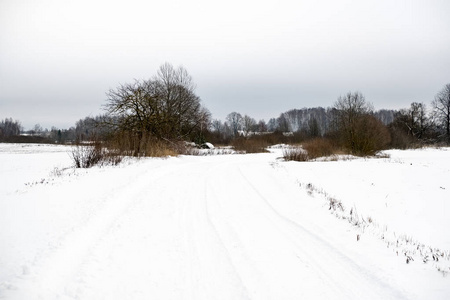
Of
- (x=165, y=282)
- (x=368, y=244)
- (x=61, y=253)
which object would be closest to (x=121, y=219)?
(x=61, y=253)

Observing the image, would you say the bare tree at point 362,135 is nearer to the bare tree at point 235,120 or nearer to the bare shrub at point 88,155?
the bare shrub at point 88,155

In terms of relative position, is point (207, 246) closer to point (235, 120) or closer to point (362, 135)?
point (362, 135)

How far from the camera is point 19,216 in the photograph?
4.41 m

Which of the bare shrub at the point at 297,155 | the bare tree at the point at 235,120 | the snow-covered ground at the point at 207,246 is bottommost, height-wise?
the snow-covered ground at the point at 207,246

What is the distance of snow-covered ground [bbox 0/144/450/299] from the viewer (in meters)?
2.77

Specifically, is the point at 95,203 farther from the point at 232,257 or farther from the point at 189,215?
the point at 232,257

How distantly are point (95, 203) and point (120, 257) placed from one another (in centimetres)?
254

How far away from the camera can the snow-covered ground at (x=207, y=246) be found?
2.77 meters

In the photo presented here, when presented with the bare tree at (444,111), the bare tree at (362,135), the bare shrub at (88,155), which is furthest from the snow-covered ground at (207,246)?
the bare tree at (444,111)

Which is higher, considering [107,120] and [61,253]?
[107,120]

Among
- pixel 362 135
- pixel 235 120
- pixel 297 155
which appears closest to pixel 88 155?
pixel 297 155

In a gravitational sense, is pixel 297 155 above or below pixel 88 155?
below

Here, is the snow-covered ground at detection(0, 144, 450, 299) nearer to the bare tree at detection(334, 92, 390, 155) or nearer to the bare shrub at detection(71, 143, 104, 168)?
the bare shrub at detection(71, 143, 104, 168)

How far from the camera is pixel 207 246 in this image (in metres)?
3.74
